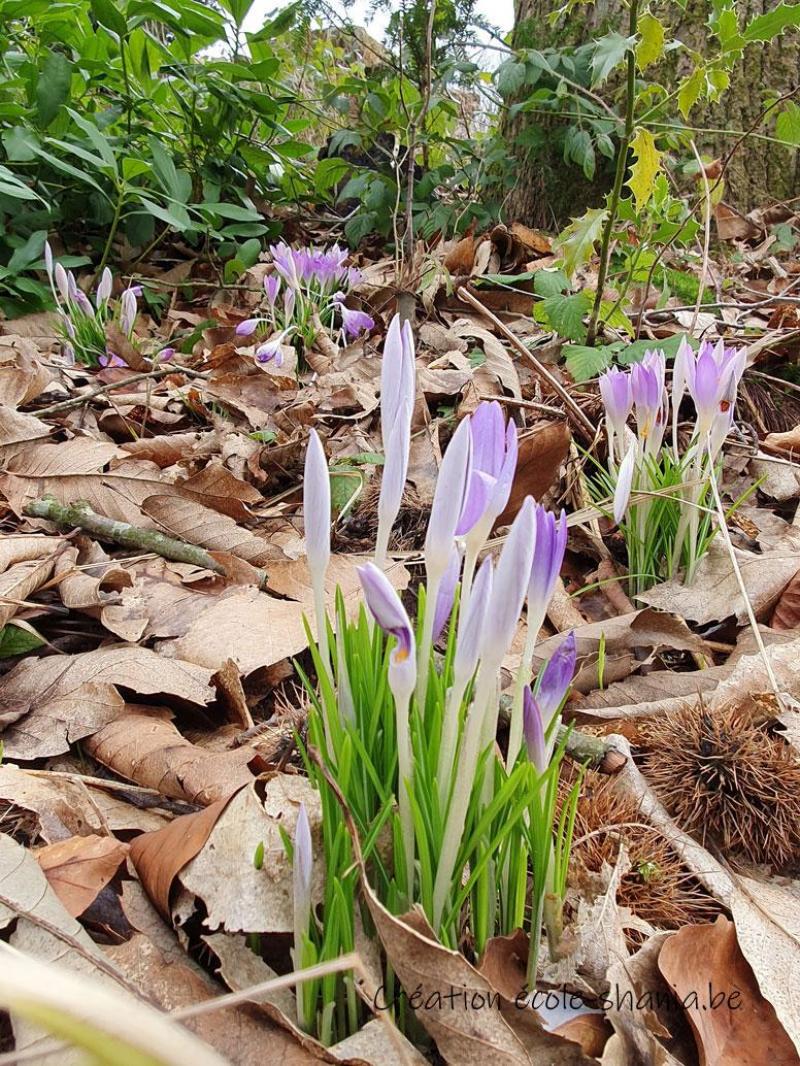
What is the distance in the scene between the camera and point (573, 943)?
938 mm

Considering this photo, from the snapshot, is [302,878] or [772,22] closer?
[302,878]

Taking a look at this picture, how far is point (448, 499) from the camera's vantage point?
2.75ft

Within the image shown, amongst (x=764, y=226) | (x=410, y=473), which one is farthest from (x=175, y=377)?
(x=764, y=226)

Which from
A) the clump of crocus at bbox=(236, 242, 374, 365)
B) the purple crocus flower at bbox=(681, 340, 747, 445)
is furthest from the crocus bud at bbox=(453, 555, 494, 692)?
the clump of crocus at bbox=(236, 242, 374, 365)

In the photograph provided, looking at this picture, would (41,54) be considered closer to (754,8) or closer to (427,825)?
(754,8)

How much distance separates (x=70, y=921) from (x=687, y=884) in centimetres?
83

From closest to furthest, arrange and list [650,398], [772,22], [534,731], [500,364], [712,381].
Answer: [534,731], [712,381], [650,398], [772,22], [500,364]

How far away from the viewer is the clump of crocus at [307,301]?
12.5ft

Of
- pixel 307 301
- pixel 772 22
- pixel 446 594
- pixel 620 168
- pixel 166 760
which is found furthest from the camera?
pixel 307 301

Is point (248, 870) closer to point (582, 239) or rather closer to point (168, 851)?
point (168, 851)

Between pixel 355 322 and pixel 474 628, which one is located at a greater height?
pixel 355 322

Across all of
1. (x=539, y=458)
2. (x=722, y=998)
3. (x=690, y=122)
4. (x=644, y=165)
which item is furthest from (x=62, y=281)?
(x=722, y=998)

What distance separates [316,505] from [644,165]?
2051mm

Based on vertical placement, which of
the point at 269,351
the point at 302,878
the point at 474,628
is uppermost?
the point at 269,351
